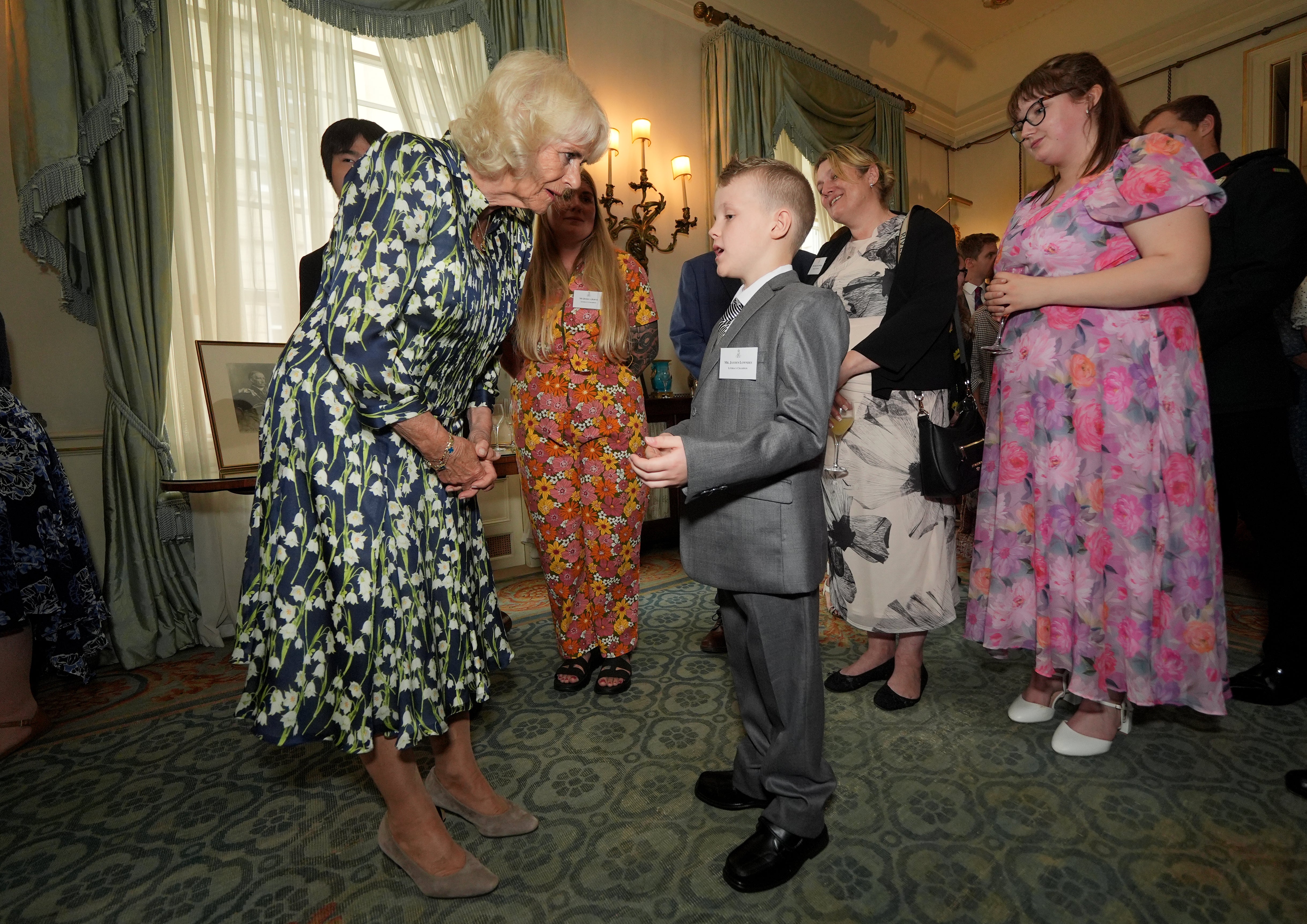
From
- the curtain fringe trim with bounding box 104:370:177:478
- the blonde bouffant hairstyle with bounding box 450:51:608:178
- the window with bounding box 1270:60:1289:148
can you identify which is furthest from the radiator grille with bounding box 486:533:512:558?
the window with bounding box 1270:60:1289:148

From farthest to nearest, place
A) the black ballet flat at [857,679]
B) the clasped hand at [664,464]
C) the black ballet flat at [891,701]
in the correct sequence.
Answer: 1. the black ballet flat at [857,679]
2. the black ballet flat at [891,701]
3. the clasped hand at [664,464]

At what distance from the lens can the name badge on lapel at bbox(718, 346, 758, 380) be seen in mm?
1229

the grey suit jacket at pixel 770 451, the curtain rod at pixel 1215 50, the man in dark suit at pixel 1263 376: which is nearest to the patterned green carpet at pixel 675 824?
the man in dark suit at pixel 1263 376

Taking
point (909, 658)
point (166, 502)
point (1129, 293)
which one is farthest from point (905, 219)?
point (166, 502)

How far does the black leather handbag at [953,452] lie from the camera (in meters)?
1.79

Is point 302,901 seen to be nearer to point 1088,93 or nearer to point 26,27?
point 1088,93

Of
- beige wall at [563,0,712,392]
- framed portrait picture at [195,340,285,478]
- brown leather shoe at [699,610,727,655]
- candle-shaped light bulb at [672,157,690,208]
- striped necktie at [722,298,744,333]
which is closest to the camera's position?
striped necktie at [722,298,744,333]

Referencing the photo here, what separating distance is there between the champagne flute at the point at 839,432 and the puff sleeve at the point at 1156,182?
797mm

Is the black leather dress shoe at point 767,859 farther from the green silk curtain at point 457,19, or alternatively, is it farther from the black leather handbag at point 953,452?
the green silk curtain at point 457,19

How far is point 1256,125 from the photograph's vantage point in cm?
502

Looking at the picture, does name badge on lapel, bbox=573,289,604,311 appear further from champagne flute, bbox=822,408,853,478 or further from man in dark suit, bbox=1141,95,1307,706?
man in dark suit, bbox=1141,95,1307,706

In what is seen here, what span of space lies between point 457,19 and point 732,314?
3.27 m

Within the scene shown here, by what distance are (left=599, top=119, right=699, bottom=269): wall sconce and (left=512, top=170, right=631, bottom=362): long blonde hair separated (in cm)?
216

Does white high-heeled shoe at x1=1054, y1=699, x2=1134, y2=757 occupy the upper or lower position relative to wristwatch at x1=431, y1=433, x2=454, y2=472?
lower
